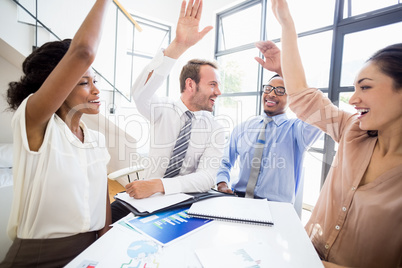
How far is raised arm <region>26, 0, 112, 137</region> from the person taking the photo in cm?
67

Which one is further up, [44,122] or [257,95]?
[257,95]

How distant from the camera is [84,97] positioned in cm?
105

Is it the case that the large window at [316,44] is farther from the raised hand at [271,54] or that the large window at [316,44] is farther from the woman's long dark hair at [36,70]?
the woman's long dark hair at [36,70]

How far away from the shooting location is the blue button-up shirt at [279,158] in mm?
1604

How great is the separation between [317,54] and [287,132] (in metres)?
2.08

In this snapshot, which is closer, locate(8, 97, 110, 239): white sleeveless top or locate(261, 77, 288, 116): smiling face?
locate(8, 97, 110, 239): white sleeveless top

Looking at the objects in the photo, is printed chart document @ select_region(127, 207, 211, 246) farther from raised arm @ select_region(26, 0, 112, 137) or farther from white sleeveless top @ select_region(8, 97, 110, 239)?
raised arm @ select_region(26, 0, 112, 137)

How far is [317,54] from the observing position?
3082 mm

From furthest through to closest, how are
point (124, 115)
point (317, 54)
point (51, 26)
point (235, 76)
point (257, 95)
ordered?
point (235, 76)
point (257, 95)
point (124, 115)
point (317, 54)
point (51, 26)

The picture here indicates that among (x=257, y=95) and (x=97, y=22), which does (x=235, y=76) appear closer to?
(x=257, y=95)

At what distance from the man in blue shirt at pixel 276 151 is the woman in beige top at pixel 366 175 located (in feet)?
1.61

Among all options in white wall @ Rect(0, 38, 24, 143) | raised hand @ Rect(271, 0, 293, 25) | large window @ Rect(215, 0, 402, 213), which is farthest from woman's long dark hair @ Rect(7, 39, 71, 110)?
large window @ Rect(215, 0, 402, 213)

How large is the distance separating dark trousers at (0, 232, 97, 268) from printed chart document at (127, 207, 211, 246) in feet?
1.21

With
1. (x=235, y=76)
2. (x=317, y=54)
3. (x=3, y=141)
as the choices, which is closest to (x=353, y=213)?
(x=317, y=54)
